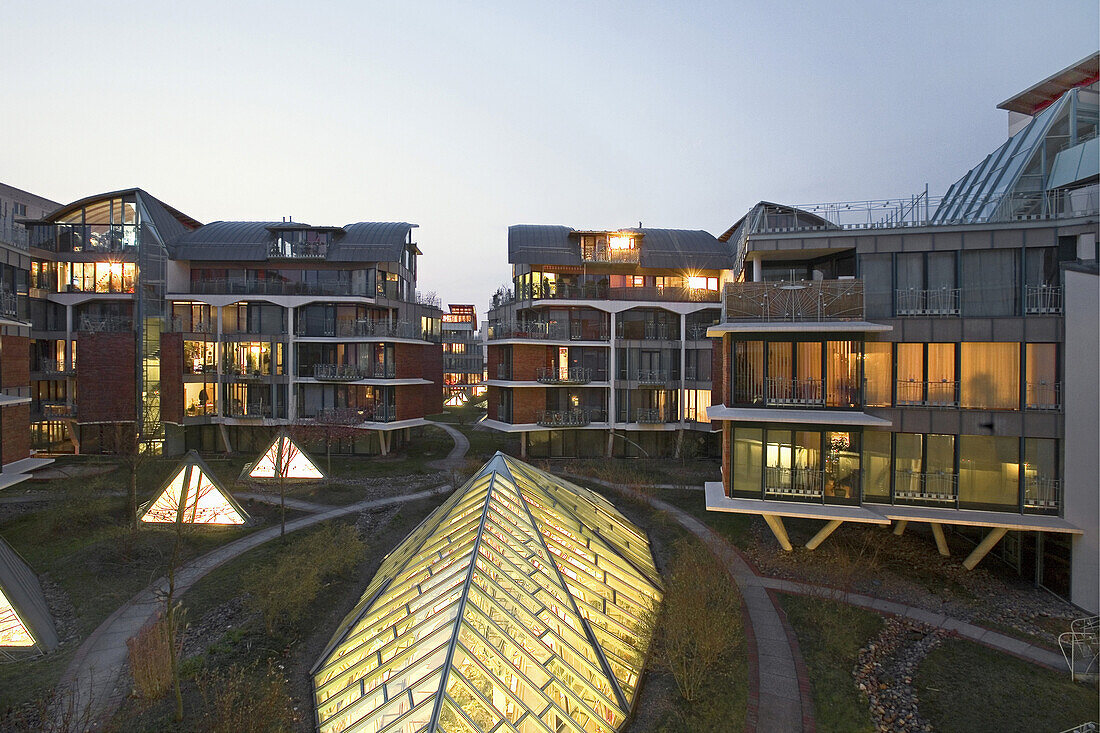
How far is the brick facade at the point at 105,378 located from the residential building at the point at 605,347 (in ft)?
80.4

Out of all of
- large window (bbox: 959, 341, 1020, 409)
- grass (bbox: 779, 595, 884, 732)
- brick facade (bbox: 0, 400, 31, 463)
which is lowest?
grass (bbox: 779, 595, 884, 732)

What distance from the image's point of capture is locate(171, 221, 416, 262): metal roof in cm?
3872

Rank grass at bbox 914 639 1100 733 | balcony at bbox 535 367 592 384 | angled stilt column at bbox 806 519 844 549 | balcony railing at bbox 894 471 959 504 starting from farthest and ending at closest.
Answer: balcony at bbox 535 367 592 384 < angled stilt column at bbox 806 519 844 549 < balcony railing at bbox 894 471 959 504 < grass at bbox 914 639 1100 733

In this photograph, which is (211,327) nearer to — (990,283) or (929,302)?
(929,302)

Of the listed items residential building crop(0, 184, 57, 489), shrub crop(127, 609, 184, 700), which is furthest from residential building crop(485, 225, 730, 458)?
shrub crop(127, 609, 184, 700)

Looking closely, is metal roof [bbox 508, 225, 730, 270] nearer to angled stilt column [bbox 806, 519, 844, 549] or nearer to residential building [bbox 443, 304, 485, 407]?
angled stilt column [bbox 806, 519, 844, 549]

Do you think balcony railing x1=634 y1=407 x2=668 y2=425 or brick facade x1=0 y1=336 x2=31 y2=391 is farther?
balcony railing x1=634 y1=407 x2=668 y2=425

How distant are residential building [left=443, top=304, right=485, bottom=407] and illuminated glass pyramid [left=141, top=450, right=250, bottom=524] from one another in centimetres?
6126

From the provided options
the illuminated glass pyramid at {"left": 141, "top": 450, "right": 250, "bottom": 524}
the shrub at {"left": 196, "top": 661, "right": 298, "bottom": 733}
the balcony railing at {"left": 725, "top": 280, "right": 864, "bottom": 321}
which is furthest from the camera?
the illuminated glass pyramid at {"left": 141, "top": 450, "right": 250, "bottom": 524}

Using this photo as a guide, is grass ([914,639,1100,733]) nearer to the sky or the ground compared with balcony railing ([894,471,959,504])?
nearer to the ground

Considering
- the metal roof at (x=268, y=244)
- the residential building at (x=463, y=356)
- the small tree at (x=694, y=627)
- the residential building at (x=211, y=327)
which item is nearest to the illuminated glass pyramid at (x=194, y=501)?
the residential building at (x=211, y=327)

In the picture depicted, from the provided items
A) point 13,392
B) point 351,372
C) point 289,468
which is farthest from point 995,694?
point 351,372

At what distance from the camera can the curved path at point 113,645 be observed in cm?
1136

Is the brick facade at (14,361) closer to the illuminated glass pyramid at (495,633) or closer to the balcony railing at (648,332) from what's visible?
the illuminated glass pyramid at (495,633)
